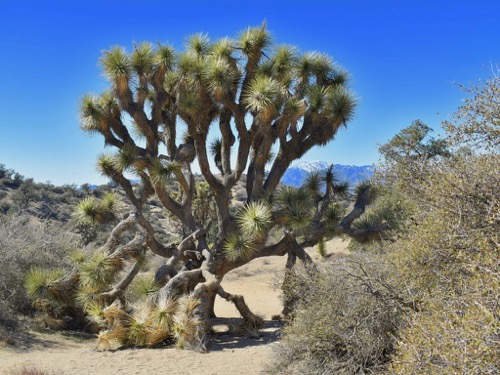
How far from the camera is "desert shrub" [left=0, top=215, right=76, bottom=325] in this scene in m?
10.1

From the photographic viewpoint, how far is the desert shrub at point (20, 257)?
10070 mm

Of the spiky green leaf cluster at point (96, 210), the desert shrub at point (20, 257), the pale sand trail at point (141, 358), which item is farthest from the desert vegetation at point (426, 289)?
the desert shrub at point (20, 257)

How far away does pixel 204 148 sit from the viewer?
11141 mm

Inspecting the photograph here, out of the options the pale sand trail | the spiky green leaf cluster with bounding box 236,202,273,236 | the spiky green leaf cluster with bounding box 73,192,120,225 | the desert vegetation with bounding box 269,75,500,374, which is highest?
the spiky green leaf cluster with bounding box 73,192,120,225

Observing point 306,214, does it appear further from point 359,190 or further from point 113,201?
point 113,201

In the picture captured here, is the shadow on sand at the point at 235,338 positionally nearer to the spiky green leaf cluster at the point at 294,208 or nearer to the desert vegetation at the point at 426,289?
the spiky green leaf cluster at the point at 294,208

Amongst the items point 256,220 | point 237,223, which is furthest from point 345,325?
point 237,223

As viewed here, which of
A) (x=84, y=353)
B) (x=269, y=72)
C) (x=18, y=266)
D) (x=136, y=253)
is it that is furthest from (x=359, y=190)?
(x=18, y=266)

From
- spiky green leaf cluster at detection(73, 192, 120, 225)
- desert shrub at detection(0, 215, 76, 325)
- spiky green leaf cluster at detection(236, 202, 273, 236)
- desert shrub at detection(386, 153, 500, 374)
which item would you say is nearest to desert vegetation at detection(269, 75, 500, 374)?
desert shrub at detection(386, 153, 500, 374)

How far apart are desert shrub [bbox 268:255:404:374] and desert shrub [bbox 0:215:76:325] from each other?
20.7 ft

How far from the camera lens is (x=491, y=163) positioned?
438cm

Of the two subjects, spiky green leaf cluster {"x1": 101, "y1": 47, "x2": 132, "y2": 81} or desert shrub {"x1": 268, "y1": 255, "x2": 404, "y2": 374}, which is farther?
spiky green leaf cluster {"x1": 101, "y1": 47, "x2": 132, "y2": 81}

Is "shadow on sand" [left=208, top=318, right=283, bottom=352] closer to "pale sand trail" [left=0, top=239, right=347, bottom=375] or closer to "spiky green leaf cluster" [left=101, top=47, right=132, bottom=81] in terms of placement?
"pale sand trail" [left=0, top=239, right=347, bottom=375]

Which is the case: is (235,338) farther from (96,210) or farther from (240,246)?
(96,210)
